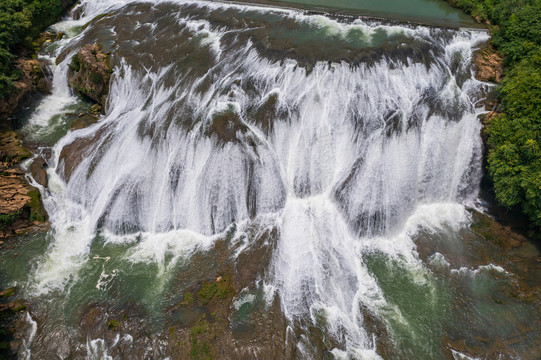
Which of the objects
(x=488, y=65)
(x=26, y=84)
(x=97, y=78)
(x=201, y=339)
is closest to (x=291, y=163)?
(x=201, y=339)

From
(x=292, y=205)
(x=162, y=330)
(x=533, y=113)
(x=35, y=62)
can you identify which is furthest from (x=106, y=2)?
(x=533, y=113)

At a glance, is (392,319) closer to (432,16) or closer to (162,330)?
(162,330)

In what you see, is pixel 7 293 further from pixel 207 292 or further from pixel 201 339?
pixel 201 339

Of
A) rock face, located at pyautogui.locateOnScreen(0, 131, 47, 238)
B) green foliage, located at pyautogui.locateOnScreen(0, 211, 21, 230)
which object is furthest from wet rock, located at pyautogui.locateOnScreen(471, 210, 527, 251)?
green foliage, located at pyautogui.locateOnScreen(0, 211, 21, 230)

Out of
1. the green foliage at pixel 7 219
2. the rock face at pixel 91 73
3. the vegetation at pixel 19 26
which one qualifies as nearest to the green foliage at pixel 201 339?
the green foliage at pixel 7 219

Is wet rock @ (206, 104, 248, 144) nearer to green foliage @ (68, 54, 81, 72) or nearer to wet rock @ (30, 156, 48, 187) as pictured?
wet rock @ (30, 156, 48, 187)

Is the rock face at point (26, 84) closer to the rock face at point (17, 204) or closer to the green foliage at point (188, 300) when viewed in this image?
the rock face at point (17, 204)
